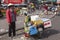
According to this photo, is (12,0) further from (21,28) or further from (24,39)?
(24,39)

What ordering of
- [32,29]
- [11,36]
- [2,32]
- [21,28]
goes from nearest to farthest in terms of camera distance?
[32,29] < [11,36] < [2,32] < [21,28]

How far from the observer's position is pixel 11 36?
13508 mm

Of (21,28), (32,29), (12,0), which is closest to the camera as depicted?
(32,29)

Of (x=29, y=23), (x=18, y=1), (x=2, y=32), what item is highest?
(x=29, y=23)

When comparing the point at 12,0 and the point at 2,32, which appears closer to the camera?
the point at 2,32

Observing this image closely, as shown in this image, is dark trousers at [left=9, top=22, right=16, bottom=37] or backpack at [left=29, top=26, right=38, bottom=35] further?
dark trousers at [left=9, top=22, right=16, bottom=37]

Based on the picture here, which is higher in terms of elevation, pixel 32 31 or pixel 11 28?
pixel 32 31

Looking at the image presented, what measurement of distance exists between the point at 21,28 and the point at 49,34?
3.12m

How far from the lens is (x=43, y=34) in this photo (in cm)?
1412

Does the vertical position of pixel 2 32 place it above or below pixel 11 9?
below

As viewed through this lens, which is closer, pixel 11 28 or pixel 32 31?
pixel 32 31

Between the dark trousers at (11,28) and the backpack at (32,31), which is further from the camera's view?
the dark trousers at (11,28)

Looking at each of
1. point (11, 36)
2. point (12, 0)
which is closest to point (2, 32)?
point (11, 36)

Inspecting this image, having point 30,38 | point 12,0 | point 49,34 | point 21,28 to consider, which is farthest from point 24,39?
point 12,0
